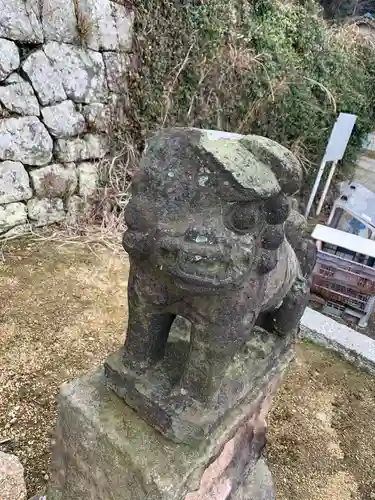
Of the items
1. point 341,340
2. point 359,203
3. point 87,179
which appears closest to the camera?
point 341,340

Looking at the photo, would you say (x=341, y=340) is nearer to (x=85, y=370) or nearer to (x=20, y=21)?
(x=85, y=370)

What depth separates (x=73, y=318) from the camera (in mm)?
1916

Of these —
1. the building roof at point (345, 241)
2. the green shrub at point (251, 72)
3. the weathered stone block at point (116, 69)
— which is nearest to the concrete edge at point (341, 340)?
the building roof at point (345, 241)

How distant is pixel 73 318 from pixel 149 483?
1227 mm

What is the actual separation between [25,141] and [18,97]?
235mm

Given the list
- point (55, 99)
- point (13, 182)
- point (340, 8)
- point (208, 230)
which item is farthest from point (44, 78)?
point (340, 8)

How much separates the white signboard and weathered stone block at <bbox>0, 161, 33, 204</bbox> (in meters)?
2.59

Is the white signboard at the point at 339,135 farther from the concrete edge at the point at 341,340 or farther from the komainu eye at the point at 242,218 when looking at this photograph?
the komainu eye at the point at 242,218

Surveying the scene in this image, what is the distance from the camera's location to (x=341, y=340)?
→ 6.93 ft

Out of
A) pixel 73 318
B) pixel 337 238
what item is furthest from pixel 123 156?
pixel 337 238

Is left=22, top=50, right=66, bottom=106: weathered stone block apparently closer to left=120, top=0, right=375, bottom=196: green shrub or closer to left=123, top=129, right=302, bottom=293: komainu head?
left=120, top=0, right=375, bottom=196: green shrub

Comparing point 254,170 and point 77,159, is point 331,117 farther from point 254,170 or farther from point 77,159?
point 254,170

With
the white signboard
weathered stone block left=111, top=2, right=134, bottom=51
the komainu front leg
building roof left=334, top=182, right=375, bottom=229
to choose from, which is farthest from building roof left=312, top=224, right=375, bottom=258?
the komainu front leg

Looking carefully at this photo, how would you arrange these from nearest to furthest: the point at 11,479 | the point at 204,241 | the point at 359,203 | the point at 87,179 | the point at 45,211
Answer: the point at 204,241
the point at 11,479
the point at 45,211
the point at 87,179
the point at 359,203
